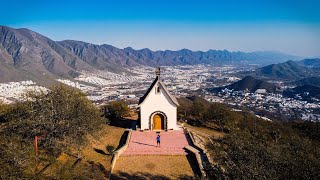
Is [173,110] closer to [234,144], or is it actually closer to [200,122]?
[200,122]

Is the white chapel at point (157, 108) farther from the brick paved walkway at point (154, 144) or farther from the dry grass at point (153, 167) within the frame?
the dry grass at point (153, 167)

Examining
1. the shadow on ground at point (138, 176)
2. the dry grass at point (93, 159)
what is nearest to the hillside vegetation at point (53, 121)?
the dry grass at point (93, 159)

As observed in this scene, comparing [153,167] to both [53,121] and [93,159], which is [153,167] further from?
[53,121]

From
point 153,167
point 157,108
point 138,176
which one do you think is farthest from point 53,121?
point 157,108

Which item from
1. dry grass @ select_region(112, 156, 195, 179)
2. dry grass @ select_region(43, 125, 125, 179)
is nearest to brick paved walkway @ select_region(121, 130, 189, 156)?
dry grass @ select_region(112, 156, 195, 179)

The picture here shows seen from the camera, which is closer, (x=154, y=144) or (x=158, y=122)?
(x=154, y=144)
